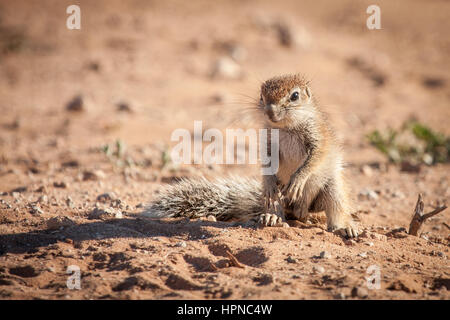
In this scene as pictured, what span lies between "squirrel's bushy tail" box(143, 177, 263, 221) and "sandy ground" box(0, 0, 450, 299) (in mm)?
205

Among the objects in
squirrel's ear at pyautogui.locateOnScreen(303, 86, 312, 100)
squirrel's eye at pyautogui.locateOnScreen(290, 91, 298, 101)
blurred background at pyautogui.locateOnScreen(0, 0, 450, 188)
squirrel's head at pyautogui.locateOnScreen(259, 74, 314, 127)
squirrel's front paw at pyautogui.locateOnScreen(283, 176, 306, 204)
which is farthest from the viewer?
blurred background at pyautogui.locateOnScreen(0, 0, 450, 188)

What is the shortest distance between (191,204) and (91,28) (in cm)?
963

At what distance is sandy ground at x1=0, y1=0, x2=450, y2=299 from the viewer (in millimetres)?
3668

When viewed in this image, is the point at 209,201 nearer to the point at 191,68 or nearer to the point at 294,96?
the point at 294,96

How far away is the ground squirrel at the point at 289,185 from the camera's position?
468cm

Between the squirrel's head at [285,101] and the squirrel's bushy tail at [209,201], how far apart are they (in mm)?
790

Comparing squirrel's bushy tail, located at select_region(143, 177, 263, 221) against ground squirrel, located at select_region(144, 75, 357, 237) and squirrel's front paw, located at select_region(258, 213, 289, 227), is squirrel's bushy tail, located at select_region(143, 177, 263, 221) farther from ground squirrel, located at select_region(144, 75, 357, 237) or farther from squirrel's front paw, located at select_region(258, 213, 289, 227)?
squirrel's front paw, located at select_region(258, 213, 289, 227)

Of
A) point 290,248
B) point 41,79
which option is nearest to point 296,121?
point 290,248

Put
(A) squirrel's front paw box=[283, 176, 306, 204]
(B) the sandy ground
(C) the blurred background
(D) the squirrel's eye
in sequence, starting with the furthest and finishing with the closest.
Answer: (C) the blurred background < (D) the squirrel's eye < (A) squirrel's front paw box=[283, 176, 306, 204] < (B) the sandy ground

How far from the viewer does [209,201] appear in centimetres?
490

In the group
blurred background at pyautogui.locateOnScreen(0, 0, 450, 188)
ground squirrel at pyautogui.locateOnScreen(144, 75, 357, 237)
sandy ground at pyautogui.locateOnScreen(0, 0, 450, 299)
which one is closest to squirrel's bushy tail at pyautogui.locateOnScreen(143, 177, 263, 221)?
ground squirrel at pyautogui.locateOnScreen(144, 75, 357, 237)

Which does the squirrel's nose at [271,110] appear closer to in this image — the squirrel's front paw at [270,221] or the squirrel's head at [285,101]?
the squirrel's head at [285,101]

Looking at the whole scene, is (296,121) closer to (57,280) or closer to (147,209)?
(147,209)

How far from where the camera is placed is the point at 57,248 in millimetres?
3990
